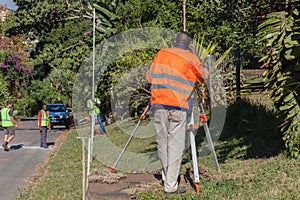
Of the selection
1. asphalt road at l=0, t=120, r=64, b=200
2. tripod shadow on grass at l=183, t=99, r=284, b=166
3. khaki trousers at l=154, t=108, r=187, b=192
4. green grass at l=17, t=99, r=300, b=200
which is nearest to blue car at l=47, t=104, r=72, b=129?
asphalt road at l=0, t=120, r=64, b=200

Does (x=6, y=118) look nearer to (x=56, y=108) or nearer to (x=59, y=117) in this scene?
(x=59, y=117)

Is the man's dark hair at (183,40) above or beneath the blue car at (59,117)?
above

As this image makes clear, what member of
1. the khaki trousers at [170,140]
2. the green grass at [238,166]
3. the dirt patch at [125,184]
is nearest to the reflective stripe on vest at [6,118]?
the green grass at [238,166]

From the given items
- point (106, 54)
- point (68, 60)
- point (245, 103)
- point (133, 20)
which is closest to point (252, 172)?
point (245, 103)

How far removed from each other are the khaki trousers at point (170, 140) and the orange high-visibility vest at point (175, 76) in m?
0.13

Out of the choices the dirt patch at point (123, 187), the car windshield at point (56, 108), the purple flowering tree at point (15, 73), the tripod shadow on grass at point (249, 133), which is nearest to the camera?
the dirt patch at point (123, 187)

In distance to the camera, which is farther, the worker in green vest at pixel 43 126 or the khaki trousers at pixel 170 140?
the worker in green vest at pixel 43 126

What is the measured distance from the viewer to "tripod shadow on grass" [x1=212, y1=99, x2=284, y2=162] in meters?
10.1

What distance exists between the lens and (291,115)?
8273 millimetres

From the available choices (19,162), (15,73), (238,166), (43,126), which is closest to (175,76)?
(238,166)

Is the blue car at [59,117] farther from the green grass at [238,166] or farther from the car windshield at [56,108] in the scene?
the green grass at [238,166]

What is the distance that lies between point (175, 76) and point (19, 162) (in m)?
10.5

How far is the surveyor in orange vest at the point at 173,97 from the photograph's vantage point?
271 inches

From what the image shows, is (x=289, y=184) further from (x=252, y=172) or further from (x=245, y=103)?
(x=245, y=103)
